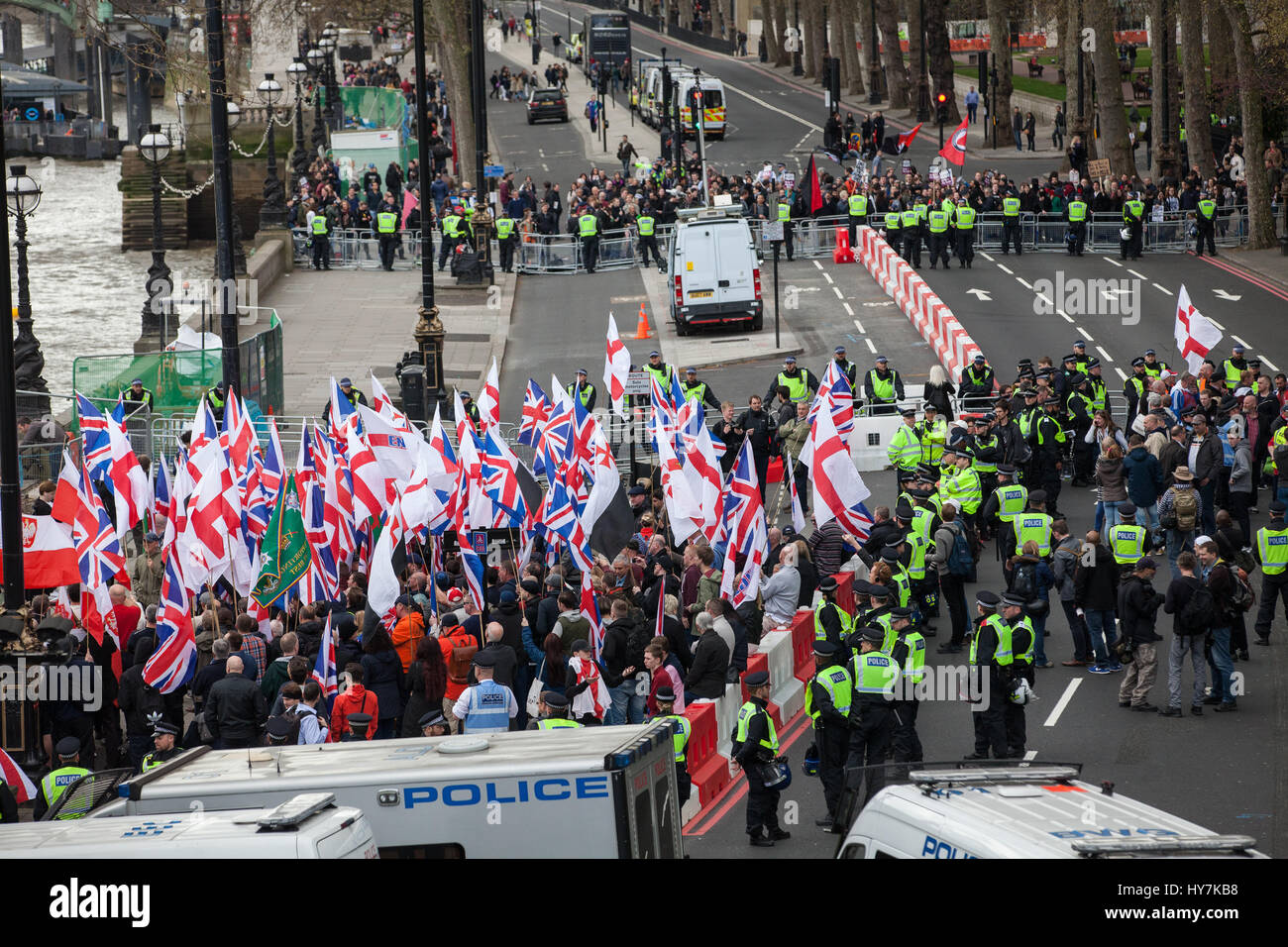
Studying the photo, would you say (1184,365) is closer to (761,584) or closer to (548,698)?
(761,584)

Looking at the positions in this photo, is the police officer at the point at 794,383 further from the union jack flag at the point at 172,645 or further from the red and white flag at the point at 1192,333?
the union jack flag at the point at 172,645

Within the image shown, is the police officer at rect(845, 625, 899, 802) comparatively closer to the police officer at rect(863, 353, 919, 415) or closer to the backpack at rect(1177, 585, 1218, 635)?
the backpack at rect(1177, 585, 1218, 635)

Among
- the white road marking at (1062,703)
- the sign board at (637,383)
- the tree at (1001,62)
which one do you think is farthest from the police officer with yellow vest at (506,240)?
the white road marking at (1062,703)

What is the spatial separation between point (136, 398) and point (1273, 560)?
15.3 m

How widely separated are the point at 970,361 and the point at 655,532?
961cm

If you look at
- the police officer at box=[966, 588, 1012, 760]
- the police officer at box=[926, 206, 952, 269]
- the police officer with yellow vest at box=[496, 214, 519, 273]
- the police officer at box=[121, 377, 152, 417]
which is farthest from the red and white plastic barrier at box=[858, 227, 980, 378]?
the police officer at box=[966, 588, 1012, 760]

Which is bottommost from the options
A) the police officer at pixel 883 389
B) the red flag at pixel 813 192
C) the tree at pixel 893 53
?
the police officer at pixel 883 389

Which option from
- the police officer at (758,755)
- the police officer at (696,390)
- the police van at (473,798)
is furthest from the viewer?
the police officer at (696,390)

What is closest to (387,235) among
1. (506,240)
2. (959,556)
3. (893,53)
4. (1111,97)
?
(506,240)

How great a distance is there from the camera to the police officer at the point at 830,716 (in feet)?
43.8

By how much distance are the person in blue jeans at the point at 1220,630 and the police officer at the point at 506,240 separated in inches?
1168

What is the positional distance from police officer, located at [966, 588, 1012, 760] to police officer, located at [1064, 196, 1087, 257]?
29520mm

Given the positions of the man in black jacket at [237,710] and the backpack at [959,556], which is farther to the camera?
the backpack at [959,556]
